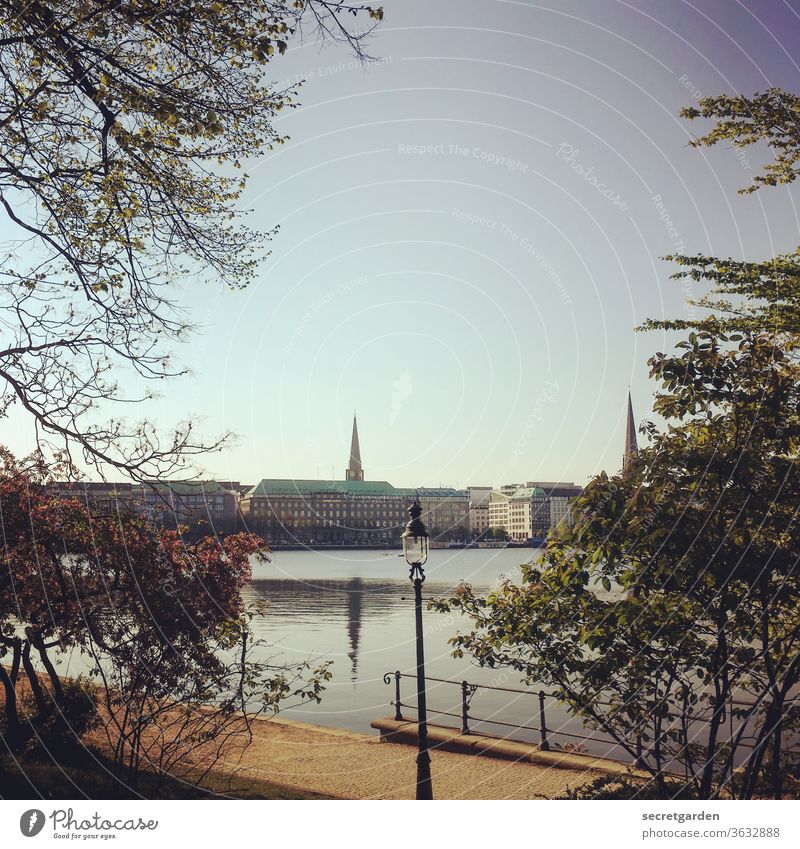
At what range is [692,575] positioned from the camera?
17.5 ft

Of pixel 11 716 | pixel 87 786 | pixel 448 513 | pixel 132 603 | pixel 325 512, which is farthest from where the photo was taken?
pixel 448 513

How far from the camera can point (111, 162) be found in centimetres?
579

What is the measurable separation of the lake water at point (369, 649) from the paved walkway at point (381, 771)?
1.94 metres

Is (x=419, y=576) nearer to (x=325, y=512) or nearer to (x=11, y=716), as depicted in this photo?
(x=11, y=716)

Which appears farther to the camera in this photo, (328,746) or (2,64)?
(328,746)

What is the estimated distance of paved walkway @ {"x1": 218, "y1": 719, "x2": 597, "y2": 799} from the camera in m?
8.95

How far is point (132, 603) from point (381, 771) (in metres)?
4.79

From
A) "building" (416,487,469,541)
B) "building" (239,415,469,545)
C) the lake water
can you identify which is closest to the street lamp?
the lake water

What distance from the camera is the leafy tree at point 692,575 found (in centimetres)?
528

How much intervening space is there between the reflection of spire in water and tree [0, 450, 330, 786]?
16.5 meters

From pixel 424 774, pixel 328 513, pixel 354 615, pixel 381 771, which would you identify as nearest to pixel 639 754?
pixel 424 774
